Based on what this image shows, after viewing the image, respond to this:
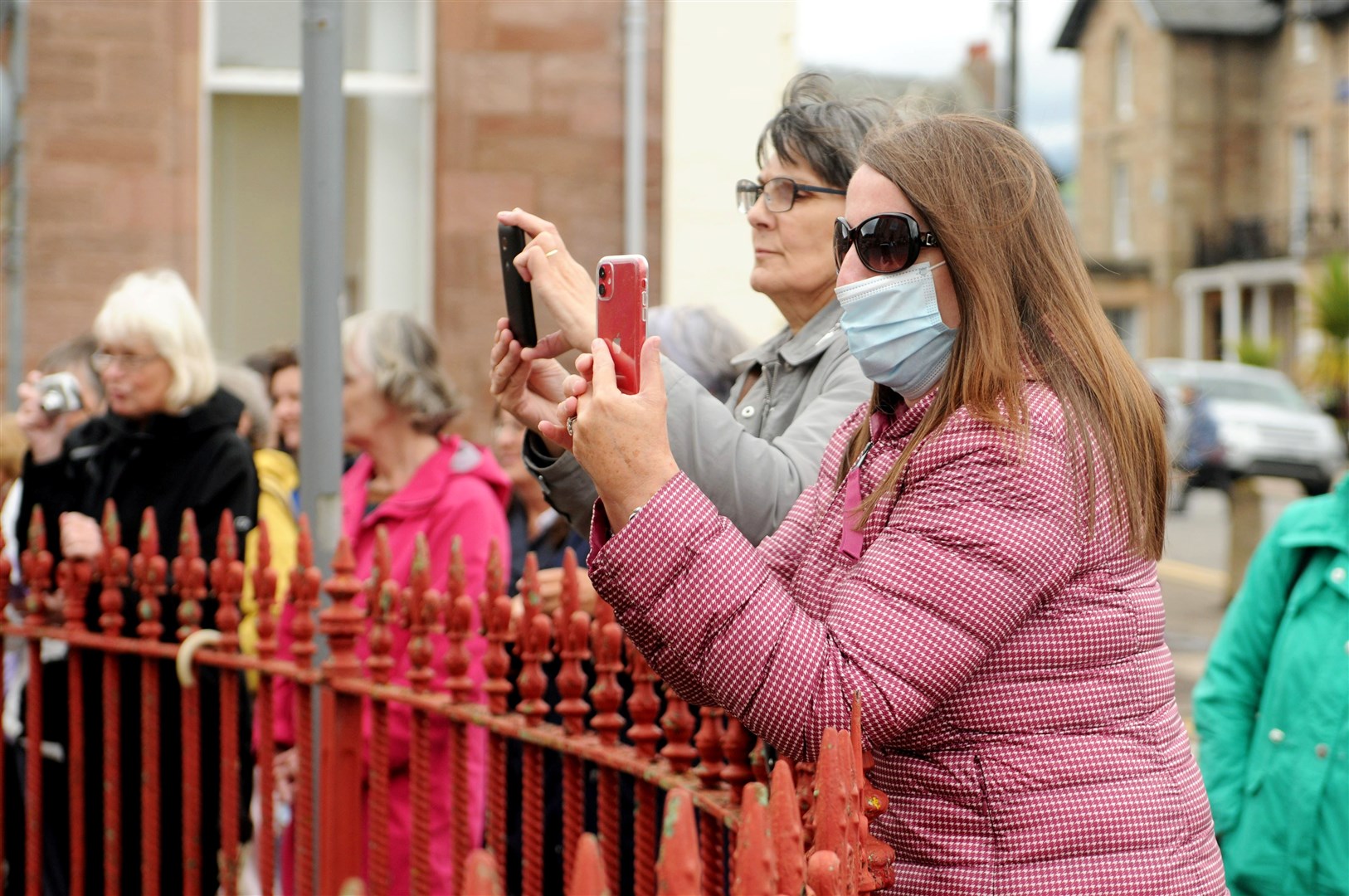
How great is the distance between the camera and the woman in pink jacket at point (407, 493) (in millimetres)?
3723

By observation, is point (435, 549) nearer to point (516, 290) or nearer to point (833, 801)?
point (516, 290)

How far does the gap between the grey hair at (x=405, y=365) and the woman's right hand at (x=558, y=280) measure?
6.81ft

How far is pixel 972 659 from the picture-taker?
1.73m

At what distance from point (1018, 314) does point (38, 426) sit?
3770 millimetres

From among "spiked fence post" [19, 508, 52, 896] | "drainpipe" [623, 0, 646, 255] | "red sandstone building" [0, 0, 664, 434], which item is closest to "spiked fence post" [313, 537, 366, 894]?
"spiked fence post" [19, 508, 52, 896]

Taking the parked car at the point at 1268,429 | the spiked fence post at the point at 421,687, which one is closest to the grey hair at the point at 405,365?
the spiked fence post at the point at 421,687

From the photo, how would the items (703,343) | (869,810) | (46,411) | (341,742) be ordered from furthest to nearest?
(46,411) < (703,343) < (341,742) < (869,810)

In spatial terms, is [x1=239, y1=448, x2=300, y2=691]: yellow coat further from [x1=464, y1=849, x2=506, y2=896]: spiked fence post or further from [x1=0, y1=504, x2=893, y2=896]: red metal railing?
[x1=464, y1=849, x2=506, y2=896]: spiked fence post

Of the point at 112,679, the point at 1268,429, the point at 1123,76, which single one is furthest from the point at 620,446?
the point at 1123,76

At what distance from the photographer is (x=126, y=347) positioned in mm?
4605

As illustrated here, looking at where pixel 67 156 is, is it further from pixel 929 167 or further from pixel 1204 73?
pixel 1204 73

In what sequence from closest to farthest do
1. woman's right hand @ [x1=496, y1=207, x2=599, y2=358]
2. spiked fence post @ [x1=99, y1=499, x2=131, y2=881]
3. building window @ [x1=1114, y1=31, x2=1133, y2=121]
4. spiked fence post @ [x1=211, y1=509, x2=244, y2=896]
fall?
woman's right hand @ [x1=496, y1=207, x2=599, y2=358] < spiked fence post @ [x1=211, y1=509, x2=244, y2=896] < spiked fence post @ [x1=99, y1=499, x2=131, y2=881] < building window @ [x1=1114, y1=31, x2=1133, y2=121]

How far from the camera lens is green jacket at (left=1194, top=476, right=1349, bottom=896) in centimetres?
307

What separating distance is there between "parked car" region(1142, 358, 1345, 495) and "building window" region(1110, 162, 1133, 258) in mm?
22838
